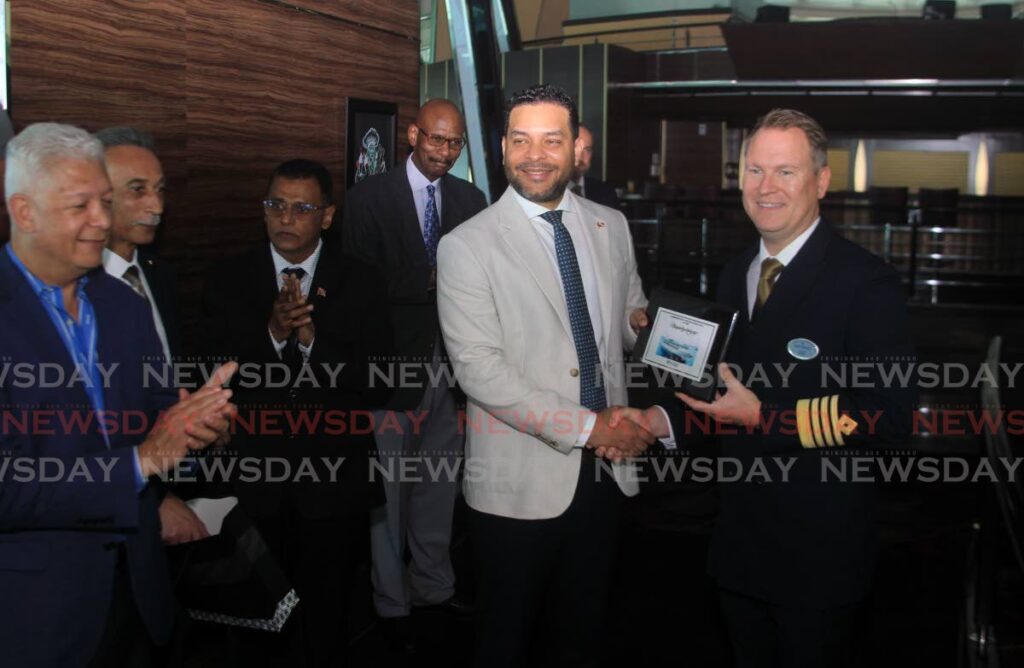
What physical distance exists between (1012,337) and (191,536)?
283 inches

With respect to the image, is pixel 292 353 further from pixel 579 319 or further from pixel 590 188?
pixel 590 188

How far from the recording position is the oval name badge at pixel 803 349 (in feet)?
7.22

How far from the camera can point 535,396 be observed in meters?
2.42

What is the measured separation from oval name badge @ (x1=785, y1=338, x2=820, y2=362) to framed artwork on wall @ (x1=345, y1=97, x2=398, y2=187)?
2.38 m

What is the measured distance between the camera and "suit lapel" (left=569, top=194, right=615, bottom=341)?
2639 millimetres

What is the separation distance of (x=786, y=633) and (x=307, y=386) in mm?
1392

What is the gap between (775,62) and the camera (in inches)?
579

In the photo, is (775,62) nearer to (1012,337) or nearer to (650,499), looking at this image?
(1012,337)

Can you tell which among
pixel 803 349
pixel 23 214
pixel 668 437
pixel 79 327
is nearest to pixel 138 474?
pixel 79 327

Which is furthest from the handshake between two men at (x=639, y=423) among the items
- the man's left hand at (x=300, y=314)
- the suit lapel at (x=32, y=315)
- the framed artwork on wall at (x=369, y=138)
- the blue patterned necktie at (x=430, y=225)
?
the framed artwork on wall at (x=369, y=138)

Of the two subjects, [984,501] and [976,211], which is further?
[976,211]

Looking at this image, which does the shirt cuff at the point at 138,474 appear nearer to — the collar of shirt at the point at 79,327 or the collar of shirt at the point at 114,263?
the collar of shirt at the point at 79,327

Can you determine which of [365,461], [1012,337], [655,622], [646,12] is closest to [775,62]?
[646,12]

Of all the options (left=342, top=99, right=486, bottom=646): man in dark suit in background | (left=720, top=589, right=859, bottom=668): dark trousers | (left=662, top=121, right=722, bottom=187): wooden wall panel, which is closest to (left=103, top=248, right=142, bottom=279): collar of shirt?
(left=342, top=99, right=486, bottom=646): man in dark suit in background
